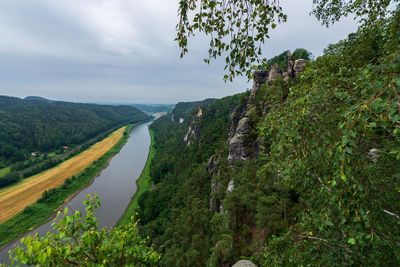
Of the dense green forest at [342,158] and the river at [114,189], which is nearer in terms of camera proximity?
the dense green forest at [342,158]

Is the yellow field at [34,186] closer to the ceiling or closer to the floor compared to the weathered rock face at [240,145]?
closer to the floor

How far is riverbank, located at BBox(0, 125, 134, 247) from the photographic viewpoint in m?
30.9

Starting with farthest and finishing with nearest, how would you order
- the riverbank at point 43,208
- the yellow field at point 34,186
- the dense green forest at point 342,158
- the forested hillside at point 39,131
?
the forested hillside at point 39,131 → the yellow field at point 34,186 → the riverbank at point 43,208 → the dense green forest at point 342,158

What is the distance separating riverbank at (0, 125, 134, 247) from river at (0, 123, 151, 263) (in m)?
1.59

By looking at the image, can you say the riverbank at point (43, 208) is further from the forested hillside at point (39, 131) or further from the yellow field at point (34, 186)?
the forested hillside at point (39, 131)

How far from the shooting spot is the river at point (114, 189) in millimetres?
32469

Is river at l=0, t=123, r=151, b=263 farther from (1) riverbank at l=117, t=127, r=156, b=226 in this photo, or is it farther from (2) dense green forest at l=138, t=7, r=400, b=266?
(2) dense green forest at l=138, t=7, r=400, b=266

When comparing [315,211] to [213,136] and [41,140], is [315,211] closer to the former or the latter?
[213,136]

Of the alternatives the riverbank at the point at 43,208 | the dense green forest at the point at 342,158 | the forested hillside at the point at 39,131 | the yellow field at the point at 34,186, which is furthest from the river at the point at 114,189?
the forested hillside at the point at 39,131

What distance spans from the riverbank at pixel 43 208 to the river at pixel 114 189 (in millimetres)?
1592

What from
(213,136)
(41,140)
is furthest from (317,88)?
(41,140)

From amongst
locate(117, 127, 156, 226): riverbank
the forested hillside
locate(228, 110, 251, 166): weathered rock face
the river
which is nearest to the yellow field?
the river

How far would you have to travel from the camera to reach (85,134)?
4058 inches

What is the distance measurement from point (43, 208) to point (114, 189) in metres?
14.7
